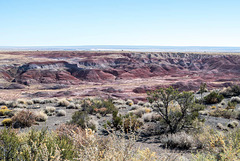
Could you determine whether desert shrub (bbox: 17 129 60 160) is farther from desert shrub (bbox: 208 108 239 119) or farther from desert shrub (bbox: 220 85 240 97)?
desert shrub (bbox: 220 85 240 97)

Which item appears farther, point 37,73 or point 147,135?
point 37,73

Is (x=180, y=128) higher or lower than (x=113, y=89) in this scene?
higher

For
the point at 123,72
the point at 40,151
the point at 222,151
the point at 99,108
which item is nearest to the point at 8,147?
the point at 40,151

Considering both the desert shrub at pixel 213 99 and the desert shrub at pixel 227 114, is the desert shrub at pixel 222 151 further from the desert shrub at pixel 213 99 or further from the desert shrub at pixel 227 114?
the desert shrub at pixel 213 99

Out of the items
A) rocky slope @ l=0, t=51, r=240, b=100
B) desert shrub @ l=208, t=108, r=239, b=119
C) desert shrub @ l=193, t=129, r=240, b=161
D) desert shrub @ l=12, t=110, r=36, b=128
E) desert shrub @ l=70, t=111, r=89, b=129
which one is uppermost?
desert shrub @ l=193, t=129, r=240, b=161

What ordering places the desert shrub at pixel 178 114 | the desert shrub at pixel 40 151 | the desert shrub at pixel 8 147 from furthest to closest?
the desert shrub at pixel 178 114, the desert shrub at pixel 8 147, the desert shrub at pixel 40 151

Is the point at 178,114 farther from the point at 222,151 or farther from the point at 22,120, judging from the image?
the point at 22,120

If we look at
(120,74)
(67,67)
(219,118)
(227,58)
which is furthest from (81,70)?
(227,58)

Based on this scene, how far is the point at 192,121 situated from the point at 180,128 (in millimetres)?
952

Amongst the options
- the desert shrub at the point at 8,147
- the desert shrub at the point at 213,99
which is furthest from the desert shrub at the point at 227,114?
the desert shrub at the point at 8,147

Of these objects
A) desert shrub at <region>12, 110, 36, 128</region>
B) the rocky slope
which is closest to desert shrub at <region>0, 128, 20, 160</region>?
desert shrub at <region>12, 110, 36, 128</region>

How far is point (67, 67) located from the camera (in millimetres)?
58969

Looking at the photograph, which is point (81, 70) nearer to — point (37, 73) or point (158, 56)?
point (37, 73)

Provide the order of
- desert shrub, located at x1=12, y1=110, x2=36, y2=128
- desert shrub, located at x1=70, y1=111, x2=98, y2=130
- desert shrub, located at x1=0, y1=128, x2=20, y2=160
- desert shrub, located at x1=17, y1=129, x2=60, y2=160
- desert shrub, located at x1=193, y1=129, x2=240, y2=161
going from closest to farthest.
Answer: desert shrub, located at x1=17, y1=129, x2=60, y2=160 < desert shrub, located at x1=193, y1=129, x2=240, y2=161 < desert shrub, located at x1=0, y1=128, x2=20, y2=160 < desert shrub, located at x1=70, y1=111, x2=98, y2=130 < desert shrub, located at x1=12, y1=110, x2=36, y2=128
